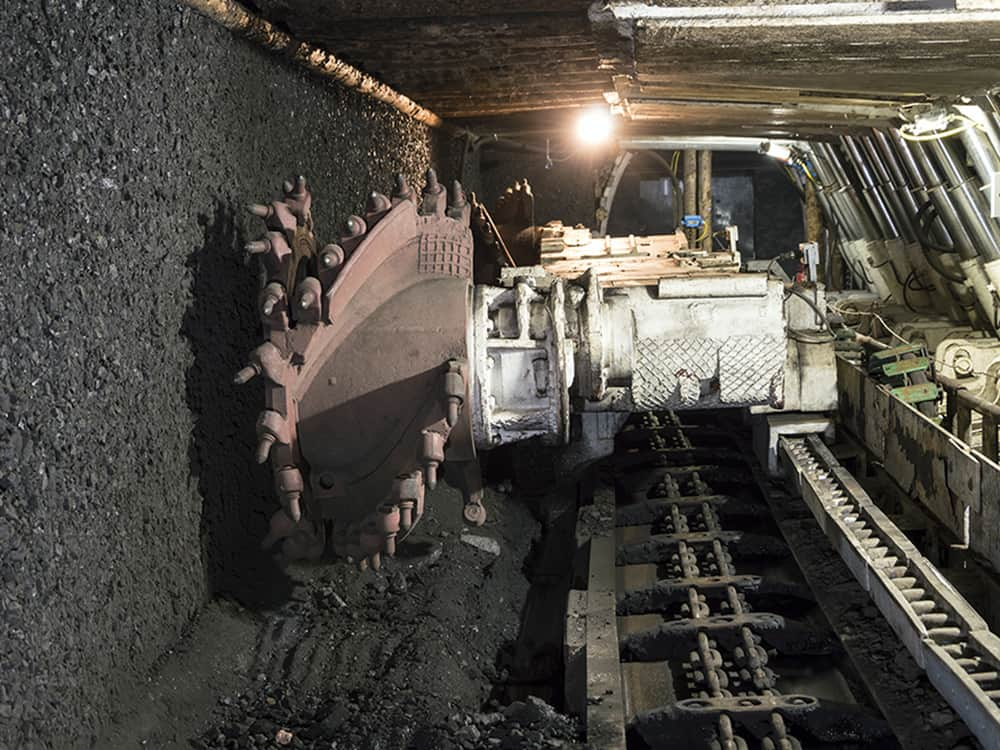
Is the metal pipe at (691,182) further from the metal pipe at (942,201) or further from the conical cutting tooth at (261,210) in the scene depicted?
the conical cutting tooth at (261,210)

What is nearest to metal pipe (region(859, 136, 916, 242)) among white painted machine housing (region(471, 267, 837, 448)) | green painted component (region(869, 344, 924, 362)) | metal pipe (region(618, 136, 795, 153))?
metal pipe (region(618, 136, 795, 153))

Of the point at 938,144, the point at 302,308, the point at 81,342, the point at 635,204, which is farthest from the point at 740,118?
the point at 635,204

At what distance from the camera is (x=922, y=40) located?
176 inches

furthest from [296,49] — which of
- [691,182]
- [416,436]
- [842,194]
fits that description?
[691,182]

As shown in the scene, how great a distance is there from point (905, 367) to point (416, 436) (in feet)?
9.07

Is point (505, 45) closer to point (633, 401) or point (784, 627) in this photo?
point (633, 401)

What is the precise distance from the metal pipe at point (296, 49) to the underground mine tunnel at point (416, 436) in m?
0.03

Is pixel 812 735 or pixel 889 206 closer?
pixel 812 735

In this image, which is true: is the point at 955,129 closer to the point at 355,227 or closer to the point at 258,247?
the point at 355,227

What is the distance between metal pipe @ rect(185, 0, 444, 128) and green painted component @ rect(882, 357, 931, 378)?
3.04 meters

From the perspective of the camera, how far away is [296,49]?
187 inches

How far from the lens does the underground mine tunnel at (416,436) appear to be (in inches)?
113

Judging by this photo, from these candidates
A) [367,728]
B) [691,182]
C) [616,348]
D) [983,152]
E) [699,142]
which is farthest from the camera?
[691,182]

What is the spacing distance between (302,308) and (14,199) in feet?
3.57
